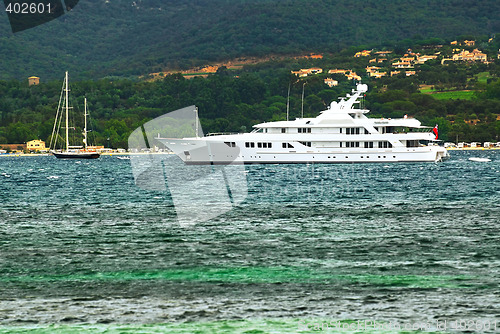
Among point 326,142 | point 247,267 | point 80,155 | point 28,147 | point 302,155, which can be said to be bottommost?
point 28,147

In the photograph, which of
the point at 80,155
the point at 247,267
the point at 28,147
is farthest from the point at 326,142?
the point at 28,147

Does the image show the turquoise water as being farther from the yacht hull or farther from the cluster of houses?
the cluster of houses

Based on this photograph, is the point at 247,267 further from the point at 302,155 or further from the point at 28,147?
the point at 28,147

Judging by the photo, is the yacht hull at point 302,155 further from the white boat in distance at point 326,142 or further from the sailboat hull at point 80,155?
the sailboat hull at point 80,155

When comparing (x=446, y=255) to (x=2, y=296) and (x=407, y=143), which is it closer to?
(x=2, y=296)

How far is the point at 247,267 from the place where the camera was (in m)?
18.3

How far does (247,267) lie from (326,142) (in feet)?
210

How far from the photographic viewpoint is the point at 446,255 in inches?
776

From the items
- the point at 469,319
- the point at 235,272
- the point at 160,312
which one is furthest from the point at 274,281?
the point at 469,319

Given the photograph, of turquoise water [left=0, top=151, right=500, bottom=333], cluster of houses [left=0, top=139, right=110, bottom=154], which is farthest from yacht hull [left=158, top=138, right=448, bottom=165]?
cluster of houses [left=0, top=139, right=110, bottom=154]

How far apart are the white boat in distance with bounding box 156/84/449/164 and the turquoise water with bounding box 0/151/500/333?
153 ft

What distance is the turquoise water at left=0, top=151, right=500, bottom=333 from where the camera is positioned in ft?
Result: 45.4

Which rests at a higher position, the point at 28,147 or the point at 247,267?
the point at 247,267

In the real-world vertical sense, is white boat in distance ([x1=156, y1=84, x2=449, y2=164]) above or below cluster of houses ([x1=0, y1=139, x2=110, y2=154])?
above
